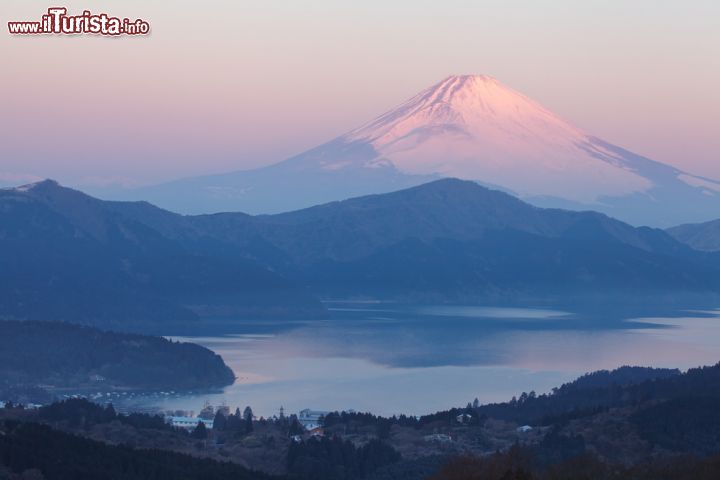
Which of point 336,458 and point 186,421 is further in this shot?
point 186,421

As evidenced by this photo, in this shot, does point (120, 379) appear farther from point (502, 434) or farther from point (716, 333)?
point (716, 333)

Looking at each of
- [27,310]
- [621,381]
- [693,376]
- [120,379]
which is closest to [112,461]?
[693,376]

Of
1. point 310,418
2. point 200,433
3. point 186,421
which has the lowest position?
point 200,433

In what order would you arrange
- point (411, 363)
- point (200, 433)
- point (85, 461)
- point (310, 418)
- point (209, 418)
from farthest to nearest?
point (411, 363) < point (209, 418) < point (310, 418) < point (200, 433) < point (85, 461)

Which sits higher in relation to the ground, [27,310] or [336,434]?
[27,310]

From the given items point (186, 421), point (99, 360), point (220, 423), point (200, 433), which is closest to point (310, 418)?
point (186, 421)

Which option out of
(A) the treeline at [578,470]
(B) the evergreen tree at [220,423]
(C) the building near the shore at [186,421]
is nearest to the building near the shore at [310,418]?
(B) the evergreen tree at [220,423]

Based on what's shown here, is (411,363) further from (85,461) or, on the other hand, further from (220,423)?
(85,461)
